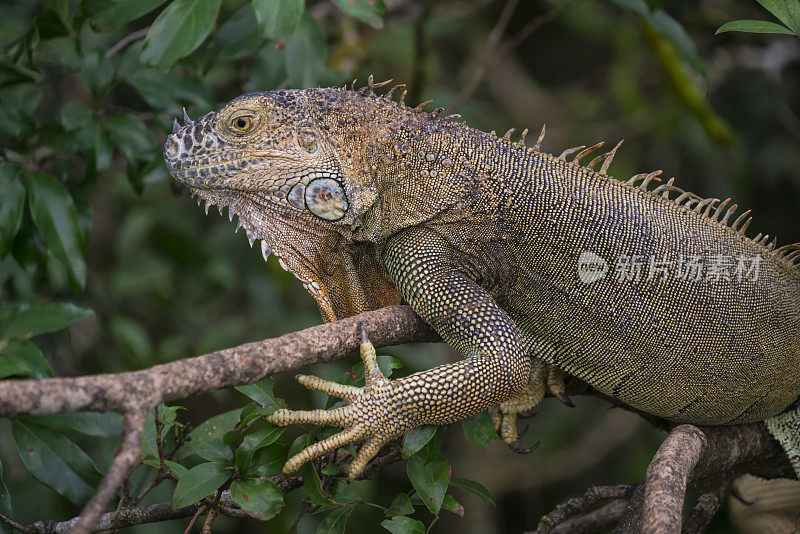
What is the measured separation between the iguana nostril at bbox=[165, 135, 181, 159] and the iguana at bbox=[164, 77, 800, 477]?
0.04 feet

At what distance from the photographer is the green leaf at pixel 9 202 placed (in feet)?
11.4

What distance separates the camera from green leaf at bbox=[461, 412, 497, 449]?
10.1ft

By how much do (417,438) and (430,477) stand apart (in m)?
0.21

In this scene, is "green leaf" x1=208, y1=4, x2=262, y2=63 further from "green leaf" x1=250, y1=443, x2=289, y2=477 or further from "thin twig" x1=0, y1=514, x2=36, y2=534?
"thin twig" x1=0, y1=514, x2=36, y2=534

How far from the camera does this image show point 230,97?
5.92 metres

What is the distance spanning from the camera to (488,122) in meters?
7.92

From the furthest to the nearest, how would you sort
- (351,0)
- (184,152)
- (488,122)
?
(488,122) → (351,0) → (184,152)

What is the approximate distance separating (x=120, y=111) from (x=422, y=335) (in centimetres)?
228

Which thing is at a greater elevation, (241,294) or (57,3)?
(57,3)

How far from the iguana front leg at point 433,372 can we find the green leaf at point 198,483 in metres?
0.27

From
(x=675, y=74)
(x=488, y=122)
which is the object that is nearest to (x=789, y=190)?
(x=675, y=74)

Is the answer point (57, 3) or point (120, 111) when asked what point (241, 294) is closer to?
point (120, 111)

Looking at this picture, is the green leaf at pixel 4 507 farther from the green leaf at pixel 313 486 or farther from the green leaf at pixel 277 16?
the green leaf at pixel 277 16

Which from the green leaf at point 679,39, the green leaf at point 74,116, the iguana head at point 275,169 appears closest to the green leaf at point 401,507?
the iguana head at point 275,169
